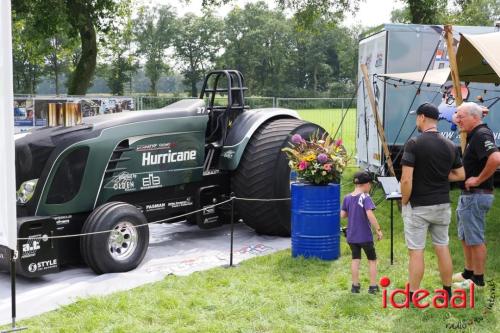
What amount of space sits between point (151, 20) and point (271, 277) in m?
76.2

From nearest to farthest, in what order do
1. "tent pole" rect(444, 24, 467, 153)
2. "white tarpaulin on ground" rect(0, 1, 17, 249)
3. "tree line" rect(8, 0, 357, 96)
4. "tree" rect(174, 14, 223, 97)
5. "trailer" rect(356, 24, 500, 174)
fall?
1. "white tarpaulin on ground" rect(0, 1, 17, 249)
2. "tent pole" rect(444, 24, 467, 153)
3. "trailer" rect(356, 24, 500, 174)
4. "tree line" rect(8, 0, 357, 96)
5. "tree" rect(174, 14, 223, 97)

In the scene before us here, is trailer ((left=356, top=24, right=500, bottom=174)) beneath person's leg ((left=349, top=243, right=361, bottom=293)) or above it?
above

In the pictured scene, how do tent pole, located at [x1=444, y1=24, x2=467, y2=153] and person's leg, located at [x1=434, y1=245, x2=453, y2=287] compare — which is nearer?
person's leg, located at [x1=434, y1=245, x2=453, y2=287]

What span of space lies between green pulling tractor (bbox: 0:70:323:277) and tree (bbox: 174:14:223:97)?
6937 centimetres

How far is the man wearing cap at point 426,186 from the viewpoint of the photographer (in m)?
4.81

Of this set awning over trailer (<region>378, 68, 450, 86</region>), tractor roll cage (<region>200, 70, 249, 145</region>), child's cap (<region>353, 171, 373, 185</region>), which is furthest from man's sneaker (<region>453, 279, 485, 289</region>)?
tractor roll cage (<region>200, 70, 249, 145</region>)

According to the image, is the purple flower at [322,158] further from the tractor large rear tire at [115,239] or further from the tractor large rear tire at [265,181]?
the tractor large rear tire at [115,239]

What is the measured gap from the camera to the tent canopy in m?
6.01

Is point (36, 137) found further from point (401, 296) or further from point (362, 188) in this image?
point (401, 296)

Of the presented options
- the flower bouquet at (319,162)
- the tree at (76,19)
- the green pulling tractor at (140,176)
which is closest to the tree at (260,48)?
the tree at (76,19)

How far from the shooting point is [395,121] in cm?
1061

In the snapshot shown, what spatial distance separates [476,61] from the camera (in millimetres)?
7426
